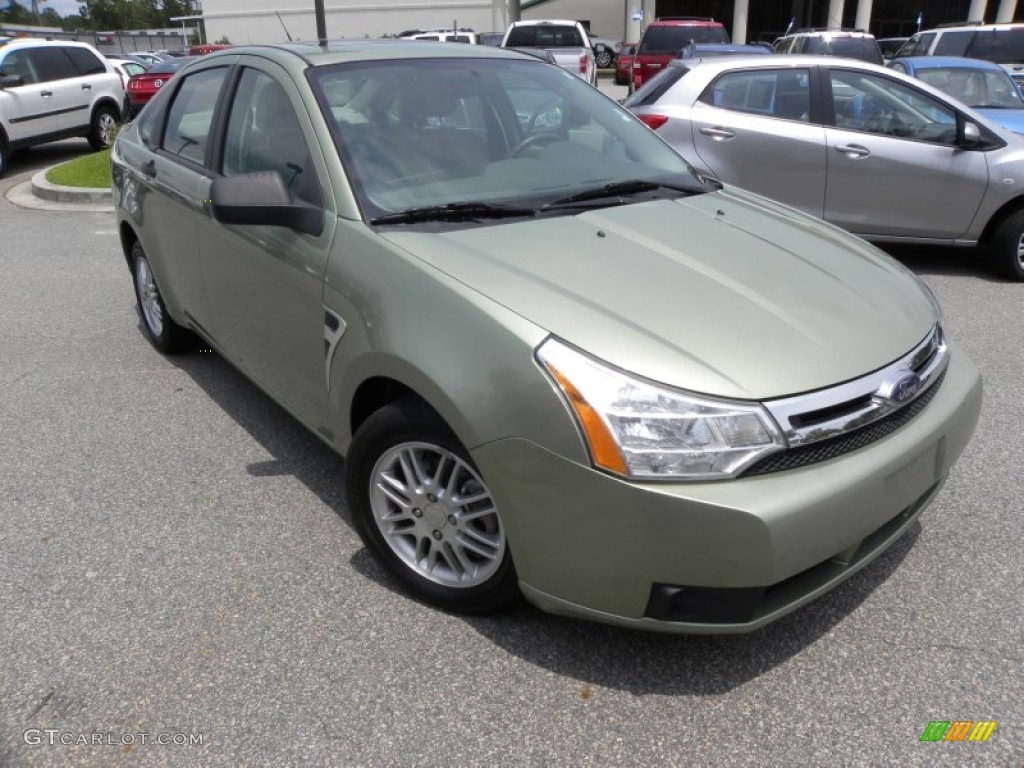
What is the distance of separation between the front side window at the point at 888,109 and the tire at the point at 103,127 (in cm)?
1141

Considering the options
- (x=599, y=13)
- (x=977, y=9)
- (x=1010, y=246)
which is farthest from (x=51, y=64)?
(x=977, y=9)

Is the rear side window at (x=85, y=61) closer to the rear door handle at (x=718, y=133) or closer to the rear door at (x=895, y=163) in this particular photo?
the rear door handle at (x=718, y=133)

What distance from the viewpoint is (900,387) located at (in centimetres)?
234

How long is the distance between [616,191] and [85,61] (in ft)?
43.8

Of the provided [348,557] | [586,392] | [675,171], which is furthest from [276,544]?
[675,171]

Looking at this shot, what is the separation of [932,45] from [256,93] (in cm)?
1309

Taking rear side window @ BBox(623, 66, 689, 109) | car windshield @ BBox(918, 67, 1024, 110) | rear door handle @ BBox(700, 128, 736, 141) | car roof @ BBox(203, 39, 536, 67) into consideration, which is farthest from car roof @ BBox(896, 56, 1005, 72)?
car roof @ BBox(203, 39, 536, 67)

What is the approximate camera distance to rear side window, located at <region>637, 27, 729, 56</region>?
17781 millimetres

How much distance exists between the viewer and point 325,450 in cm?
374

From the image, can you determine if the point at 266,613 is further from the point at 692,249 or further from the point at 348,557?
the point at 692,249

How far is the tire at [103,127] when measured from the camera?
44.2 ft

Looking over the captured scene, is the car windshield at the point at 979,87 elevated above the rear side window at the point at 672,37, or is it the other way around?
the rear side window at the point at 672,37

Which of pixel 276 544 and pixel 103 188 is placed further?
pixel 103 188

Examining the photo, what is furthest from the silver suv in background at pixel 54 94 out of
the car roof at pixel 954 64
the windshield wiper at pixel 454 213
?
the car roof at pixel 954 64
